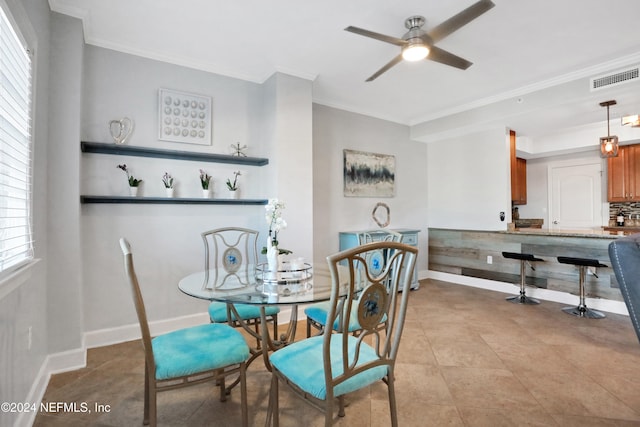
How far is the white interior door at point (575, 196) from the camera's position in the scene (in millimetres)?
5703

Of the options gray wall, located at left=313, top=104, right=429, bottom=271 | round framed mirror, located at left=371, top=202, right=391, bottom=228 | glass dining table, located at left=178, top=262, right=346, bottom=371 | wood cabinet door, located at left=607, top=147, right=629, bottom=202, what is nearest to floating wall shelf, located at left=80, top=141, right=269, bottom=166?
gray wall, located at left=313, top=104, right=429, bottom=271

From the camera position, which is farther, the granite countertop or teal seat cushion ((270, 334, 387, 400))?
the granite countertop

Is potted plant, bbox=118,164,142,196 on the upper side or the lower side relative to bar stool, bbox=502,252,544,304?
upper

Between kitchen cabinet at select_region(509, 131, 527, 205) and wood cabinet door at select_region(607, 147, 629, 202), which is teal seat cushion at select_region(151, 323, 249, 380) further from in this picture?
wood cabinet door at select_region(607, 147, 629, 202)

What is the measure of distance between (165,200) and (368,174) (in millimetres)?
2843

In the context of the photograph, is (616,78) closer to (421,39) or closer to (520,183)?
(421,39)

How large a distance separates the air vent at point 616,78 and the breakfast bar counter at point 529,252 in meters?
1.61

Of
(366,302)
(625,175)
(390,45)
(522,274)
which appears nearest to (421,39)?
(390,45)

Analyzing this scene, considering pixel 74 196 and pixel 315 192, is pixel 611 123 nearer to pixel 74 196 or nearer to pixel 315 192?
pixel 315 192

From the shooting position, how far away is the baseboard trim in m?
3.57

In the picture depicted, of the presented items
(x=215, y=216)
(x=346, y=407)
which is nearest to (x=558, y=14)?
(x=346, y=407)

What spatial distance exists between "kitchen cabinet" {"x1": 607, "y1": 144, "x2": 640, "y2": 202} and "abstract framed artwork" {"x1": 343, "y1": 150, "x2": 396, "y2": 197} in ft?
12.8

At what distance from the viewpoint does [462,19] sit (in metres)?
2.07

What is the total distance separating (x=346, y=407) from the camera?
6.11 feet
